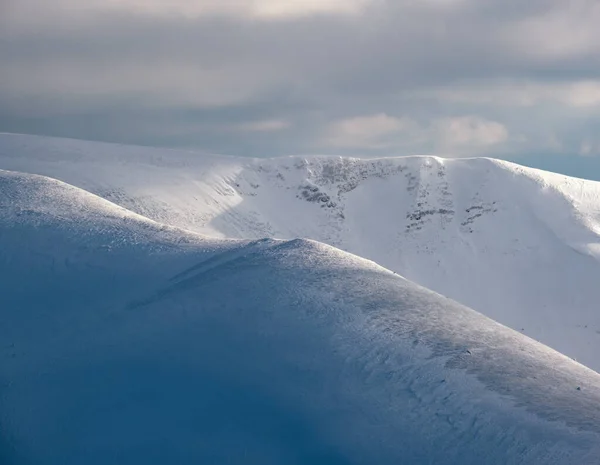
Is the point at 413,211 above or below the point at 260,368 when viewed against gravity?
above

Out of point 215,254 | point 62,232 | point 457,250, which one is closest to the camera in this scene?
point 215,254

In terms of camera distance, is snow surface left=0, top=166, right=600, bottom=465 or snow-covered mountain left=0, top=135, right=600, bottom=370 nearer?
snow surface left=0, top=166, right=600, bottom=465

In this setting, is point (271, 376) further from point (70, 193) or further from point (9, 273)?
point (70, 193)

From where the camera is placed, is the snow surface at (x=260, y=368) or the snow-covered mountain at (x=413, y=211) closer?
the snow surface at (x=260, y=368)

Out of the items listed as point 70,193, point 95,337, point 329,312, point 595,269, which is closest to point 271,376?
point 329,312
